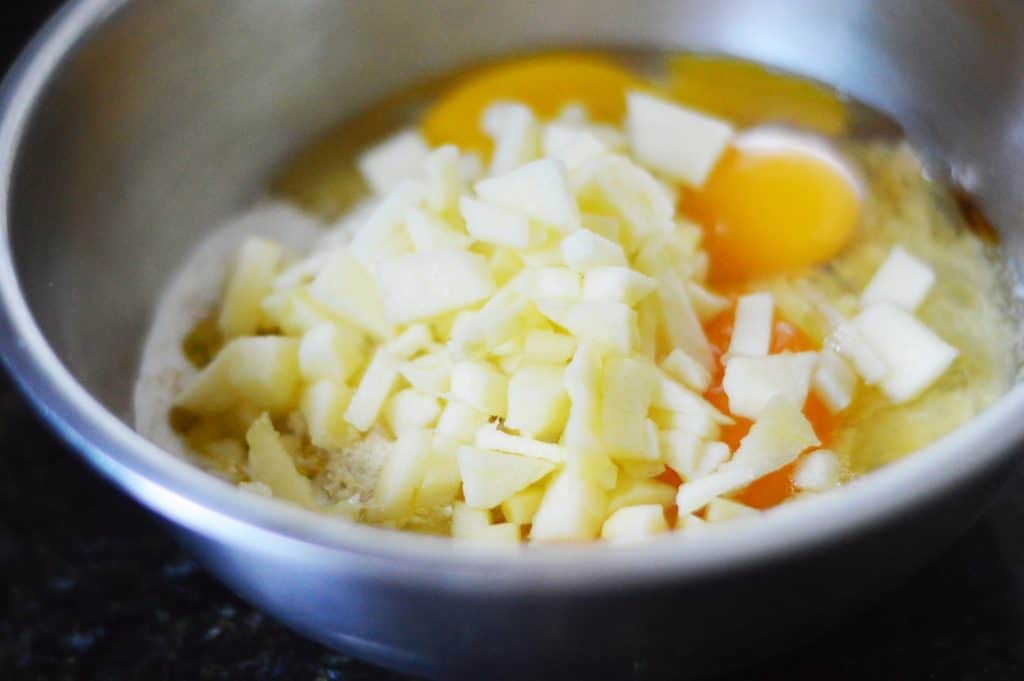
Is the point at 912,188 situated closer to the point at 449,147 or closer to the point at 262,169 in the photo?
the point at 449,147

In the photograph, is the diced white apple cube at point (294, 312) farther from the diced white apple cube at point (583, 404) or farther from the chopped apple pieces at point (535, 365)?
the diced white apple cube at point (583, 404)

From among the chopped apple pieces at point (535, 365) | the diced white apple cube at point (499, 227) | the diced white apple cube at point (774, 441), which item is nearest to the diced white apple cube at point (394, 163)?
the chopped apple pieces at point (535, 365)

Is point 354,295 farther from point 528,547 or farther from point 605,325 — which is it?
point 528,547

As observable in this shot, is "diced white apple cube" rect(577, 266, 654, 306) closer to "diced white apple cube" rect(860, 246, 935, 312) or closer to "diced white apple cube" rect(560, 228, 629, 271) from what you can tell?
"diced white apple cube" rect(560, 228, 629, 271)

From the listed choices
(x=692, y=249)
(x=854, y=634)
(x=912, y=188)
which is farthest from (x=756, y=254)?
(x=854, y=634)

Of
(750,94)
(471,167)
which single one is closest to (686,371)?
(471,167)
